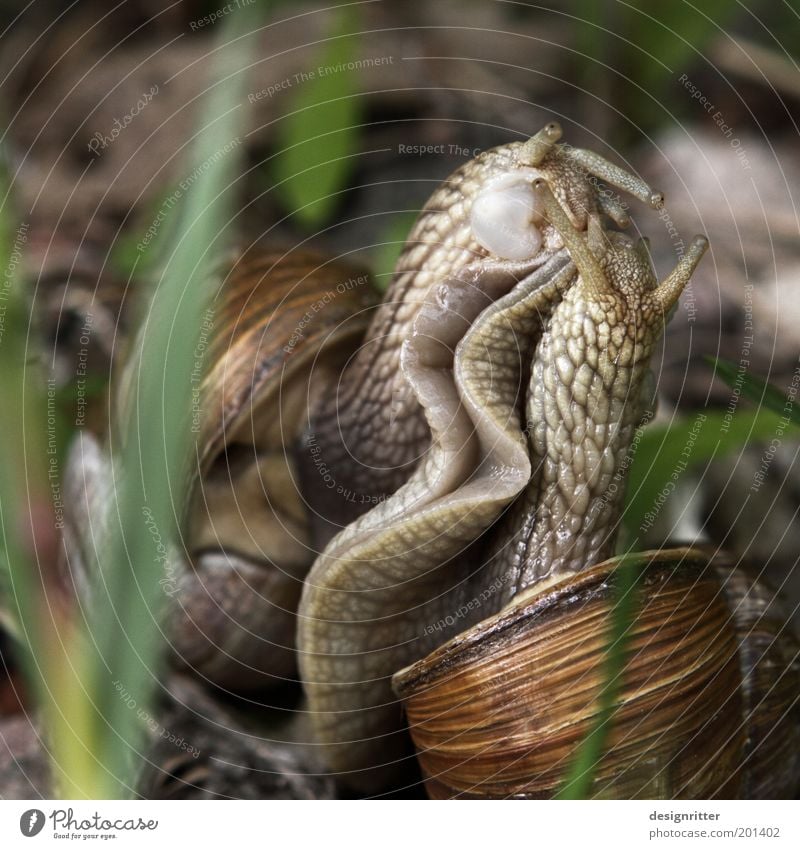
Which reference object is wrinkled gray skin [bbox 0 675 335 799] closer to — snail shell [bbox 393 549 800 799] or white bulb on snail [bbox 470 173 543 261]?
snail shell [bbox 393 549 800 799]

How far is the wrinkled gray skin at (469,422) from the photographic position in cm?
47

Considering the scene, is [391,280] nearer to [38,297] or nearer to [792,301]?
[38,297]

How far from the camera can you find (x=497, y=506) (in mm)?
484

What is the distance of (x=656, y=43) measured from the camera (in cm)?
79

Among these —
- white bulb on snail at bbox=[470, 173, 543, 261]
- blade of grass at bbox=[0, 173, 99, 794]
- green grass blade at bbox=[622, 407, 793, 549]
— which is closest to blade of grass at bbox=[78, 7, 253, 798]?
blade of grass at bbox=[0, 173, 99, 794]

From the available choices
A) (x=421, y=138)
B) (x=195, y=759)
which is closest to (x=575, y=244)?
(x=195, y=759)

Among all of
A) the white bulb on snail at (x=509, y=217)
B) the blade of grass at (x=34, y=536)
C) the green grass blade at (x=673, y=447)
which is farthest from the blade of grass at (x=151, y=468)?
the green grass blade at (x=673, y=447)

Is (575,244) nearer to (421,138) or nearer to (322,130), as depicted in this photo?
(322,130)

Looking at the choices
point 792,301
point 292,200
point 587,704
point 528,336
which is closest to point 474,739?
point 587,704

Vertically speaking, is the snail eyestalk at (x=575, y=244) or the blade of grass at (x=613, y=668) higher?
the snail eyestalk at (x=575, y=244)

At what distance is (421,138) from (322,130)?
0.64 feet

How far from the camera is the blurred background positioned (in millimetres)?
758

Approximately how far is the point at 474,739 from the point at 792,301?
1.97ft

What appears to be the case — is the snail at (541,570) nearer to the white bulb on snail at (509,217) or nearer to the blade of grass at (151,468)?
the white bulb on snail at (509,217)
